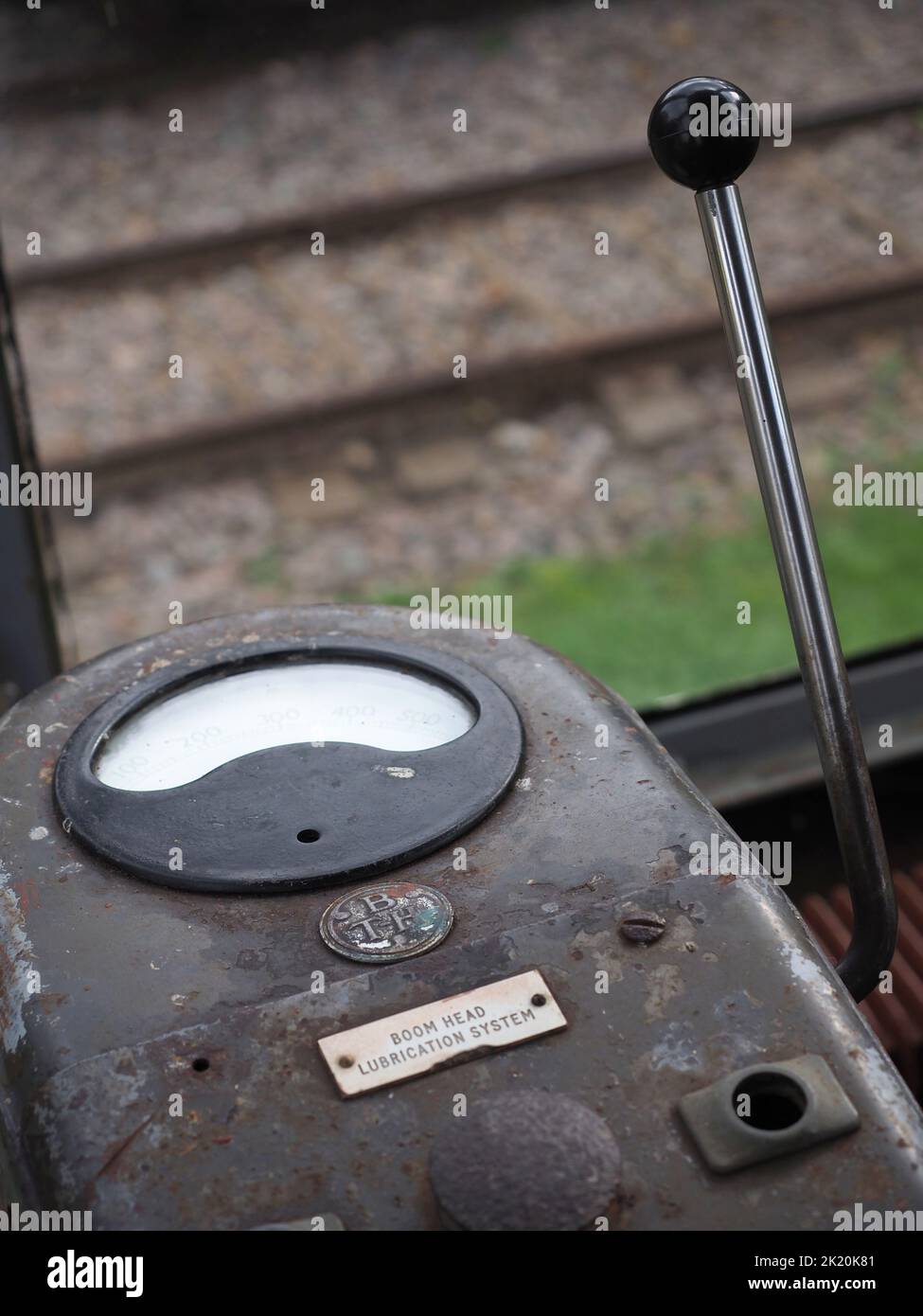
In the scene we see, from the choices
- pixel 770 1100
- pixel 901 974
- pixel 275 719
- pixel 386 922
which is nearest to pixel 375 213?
pixel 901 974

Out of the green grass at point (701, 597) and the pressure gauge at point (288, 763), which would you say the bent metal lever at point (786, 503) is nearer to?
the pressure gauge at point (288, 763)

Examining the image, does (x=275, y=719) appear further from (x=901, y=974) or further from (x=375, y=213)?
(x=375, y=213)

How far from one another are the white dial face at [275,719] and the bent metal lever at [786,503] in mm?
252

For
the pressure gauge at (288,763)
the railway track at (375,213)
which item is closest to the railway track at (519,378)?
the railway track at (375,213)

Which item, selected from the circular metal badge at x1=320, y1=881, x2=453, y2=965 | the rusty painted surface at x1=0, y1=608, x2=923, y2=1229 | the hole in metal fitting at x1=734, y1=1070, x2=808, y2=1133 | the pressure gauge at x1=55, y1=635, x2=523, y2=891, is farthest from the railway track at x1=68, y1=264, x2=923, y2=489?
the hole in metal fitting at x1=734, y1=1070, x2=808, y2=1133

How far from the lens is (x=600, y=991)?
2.57 feet

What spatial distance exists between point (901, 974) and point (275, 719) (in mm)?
928

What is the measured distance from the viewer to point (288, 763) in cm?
97

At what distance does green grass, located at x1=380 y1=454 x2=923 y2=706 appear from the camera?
221 centimetres

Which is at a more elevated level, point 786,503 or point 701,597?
point 786,503

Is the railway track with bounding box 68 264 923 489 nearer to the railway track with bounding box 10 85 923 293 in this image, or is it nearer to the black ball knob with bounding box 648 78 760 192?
the railway track with bounding box 10 85 923 293

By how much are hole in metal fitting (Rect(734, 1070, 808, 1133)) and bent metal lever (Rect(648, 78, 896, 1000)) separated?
24 centimetres

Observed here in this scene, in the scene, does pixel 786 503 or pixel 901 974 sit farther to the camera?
pixel 901 974

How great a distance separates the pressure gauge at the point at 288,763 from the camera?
0.89 m
